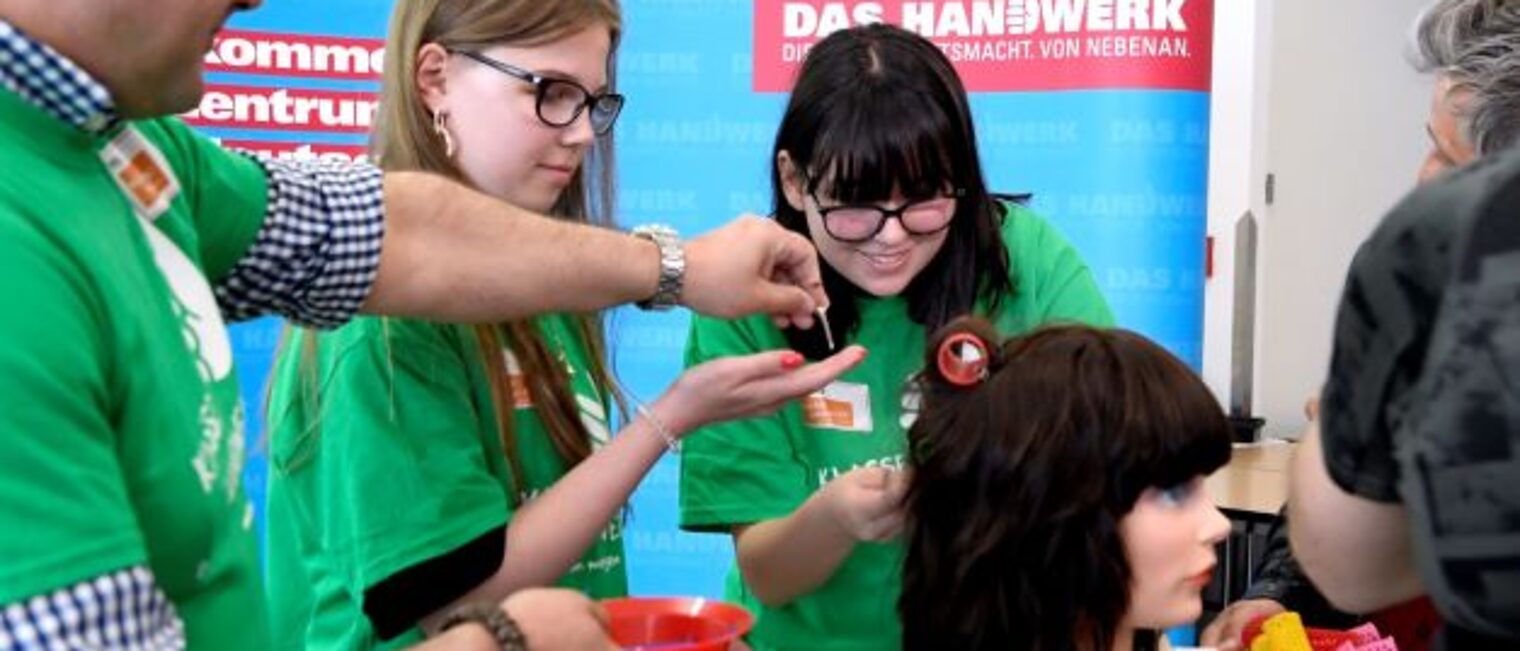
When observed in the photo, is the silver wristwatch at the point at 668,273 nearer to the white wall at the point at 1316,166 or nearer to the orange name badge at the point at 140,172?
the orange name badge at the point at 140,172

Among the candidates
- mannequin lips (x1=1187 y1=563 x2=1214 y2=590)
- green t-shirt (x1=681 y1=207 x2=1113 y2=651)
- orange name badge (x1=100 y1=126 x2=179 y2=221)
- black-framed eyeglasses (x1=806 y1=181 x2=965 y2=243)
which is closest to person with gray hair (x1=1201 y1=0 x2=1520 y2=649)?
mannequin lips (x1=1187 y1=563 x2=1214 y2=590)

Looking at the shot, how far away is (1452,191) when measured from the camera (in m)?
0.76

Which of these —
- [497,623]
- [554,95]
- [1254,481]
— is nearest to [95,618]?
[497,623]

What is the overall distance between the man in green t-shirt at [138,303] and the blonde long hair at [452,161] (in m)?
0.22

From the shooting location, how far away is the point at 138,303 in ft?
2.84

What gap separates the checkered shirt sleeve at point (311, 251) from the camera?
1236mm

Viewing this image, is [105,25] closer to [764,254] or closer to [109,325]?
[109,325]

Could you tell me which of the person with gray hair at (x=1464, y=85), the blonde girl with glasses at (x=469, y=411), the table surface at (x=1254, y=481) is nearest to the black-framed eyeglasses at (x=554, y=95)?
the blonde girl with glasses at (x=469, y=411)

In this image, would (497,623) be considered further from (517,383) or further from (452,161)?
(452,161)

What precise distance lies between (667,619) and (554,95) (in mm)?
588

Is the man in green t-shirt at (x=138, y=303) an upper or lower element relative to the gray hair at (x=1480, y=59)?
lower

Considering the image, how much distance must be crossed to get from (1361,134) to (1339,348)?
390 cm

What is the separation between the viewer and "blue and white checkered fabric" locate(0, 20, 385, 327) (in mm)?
1236

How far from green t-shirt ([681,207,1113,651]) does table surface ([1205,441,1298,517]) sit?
4.30 feet
